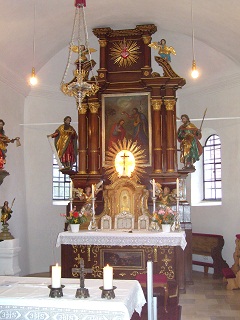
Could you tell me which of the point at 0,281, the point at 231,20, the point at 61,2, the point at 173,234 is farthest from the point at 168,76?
the point at 0,281

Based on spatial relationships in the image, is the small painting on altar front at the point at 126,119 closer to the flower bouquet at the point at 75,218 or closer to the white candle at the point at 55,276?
the flower bouquet at the point at 75,218

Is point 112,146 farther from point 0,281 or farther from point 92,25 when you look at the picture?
point 0,281

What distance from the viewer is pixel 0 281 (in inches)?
193

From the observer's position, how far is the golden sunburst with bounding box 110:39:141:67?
11664 millimetres

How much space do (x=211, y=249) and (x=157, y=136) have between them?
3.10 metres

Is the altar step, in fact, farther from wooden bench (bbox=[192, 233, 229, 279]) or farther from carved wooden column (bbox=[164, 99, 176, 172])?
carved wooden column (bbox=[164, 99, 176, 172])

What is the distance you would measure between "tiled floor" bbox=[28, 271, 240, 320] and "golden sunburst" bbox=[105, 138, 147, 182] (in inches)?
114

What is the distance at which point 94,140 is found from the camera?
37.2ft

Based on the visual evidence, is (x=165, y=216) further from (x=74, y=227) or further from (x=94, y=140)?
(x=94, y=140)

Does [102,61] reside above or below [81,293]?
above

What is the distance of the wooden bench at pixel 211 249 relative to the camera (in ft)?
37.1

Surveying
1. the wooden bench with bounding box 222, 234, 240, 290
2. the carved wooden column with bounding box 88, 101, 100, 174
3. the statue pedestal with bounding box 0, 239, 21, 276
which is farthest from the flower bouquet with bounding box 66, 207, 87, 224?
the wooden bench with bounding box 222, 234, 240, 290

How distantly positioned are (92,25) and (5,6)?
3.39 metres

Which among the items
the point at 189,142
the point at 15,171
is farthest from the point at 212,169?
the point at 15,171
